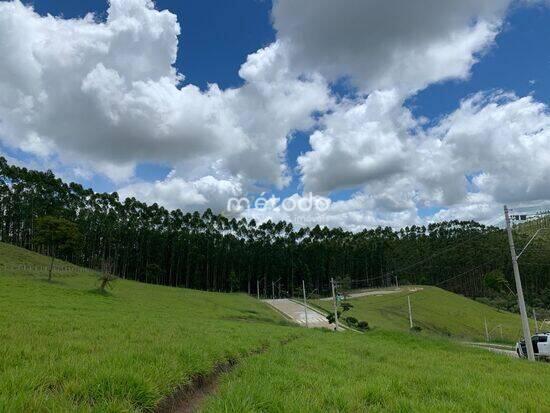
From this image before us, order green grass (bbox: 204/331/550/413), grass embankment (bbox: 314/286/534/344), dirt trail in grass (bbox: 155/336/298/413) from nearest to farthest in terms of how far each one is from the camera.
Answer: green grass (bbox: 204/331/550/413) → dirt trail in grass (bbox: 155/336/298/413) → grass embankment (bbox: 314/286/534/344)

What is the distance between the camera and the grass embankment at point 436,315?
75406 mm

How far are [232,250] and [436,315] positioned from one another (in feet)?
209

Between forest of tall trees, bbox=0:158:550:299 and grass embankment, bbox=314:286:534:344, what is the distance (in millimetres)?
12559

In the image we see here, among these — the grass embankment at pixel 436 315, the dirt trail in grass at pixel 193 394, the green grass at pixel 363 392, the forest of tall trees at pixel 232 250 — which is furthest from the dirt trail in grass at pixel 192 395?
the forest of tall trees at pixel 232 250

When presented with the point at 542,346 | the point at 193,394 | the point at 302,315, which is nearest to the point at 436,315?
the point at 302,315

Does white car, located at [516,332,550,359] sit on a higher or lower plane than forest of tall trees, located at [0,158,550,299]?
lower

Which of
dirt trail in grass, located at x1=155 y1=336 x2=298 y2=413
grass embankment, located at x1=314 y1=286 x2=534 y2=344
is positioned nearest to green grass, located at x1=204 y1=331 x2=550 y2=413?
dirt trail in grass, located at x1=155 y1=336 x2=298 y2=413

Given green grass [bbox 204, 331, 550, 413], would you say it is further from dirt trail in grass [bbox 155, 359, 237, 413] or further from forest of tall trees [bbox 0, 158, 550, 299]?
forest of tall trees [bbox 0, 158, 550, 299]

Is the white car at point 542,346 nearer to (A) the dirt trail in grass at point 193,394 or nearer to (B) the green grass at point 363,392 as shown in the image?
(B) the green grass at point 363,392

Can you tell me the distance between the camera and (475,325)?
8488 centimetres

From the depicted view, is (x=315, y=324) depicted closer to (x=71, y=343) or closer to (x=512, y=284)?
(x=71, y=343)

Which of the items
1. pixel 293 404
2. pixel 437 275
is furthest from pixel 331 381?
pixel 437 275

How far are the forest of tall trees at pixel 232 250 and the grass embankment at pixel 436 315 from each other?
41.2 feet

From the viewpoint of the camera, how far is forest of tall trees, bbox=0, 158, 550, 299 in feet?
383
